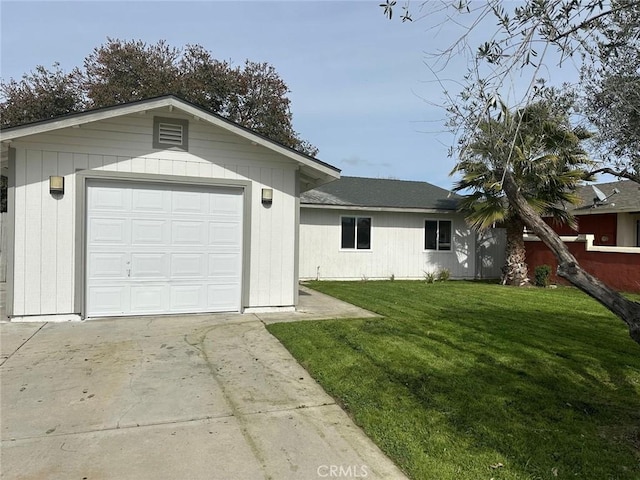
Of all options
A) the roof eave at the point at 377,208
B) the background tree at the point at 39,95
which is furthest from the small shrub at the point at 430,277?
the background tree at the point at 39,95

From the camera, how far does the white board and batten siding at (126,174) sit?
7.35m

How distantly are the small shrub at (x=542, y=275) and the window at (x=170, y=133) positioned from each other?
1219cm

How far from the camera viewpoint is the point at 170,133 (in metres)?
8.09

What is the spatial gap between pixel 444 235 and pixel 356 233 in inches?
142

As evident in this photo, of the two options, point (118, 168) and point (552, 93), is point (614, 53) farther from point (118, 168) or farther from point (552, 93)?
point (118, 168)

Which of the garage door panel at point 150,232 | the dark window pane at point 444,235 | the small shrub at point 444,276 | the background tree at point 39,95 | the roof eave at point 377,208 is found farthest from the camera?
the background tree at point 39,95

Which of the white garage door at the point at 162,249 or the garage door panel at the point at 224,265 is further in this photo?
the garage door panel at the point at 224,265

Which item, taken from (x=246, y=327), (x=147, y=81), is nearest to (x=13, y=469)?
(x=246, y=327)

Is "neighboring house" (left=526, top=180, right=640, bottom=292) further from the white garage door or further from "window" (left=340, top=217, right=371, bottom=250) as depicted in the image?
the white garage door

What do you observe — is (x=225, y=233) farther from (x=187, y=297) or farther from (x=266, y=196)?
(x=187, y=297)

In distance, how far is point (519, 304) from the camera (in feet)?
34.4

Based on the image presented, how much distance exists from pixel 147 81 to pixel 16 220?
60.9 ft

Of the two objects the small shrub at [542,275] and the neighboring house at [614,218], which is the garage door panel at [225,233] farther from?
the neighboring house at [614,218]

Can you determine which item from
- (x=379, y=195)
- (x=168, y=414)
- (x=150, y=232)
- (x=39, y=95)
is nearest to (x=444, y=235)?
(x=379, y=195)
